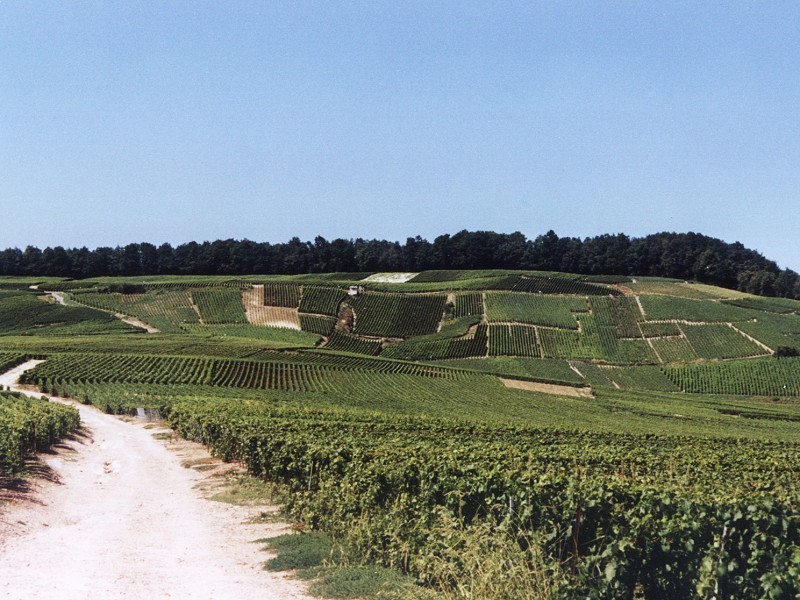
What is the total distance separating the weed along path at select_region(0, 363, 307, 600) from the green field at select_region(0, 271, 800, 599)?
1.83 meters

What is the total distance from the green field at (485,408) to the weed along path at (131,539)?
6.01ft

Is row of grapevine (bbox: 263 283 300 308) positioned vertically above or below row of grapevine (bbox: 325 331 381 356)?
above

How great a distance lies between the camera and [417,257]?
611ft

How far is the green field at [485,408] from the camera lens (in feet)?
38.5

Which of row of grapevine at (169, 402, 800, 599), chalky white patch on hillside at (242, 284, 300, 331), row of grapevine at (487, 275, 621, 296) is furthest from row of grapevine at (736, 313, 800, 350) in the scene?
row of grapevine at (169, 402, 800, 599)

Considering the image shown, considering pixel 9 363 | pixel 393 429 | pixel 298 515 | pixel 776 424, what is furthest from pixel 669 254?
pixel 298 515

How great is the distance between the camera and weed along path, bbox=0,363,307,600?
523 inches

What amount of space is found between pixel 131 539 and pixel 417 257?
170026 millimetres

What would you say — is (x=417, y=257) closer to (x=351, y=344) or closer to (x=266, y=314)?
(x=266, y=314)

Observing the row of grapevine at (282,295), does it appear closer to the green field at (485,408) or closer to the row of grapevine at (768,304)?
the green field at (485,408)

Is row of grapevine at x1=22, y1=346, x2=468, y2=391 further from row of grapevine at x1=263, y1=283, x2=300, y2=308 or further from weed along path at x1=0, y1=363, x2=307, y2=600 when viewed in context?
weed along path at x1=0, y1=363, x2=307, y2=600

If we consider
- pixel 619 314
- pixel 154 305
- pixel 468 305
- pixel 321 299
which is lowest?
pixel 154 305

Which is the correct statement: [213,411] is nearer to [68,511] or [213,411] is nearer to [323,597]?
[68,511]

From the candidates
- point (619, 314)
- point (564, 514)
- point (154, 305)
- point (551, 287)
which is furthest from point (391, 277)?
point (564, 514)
